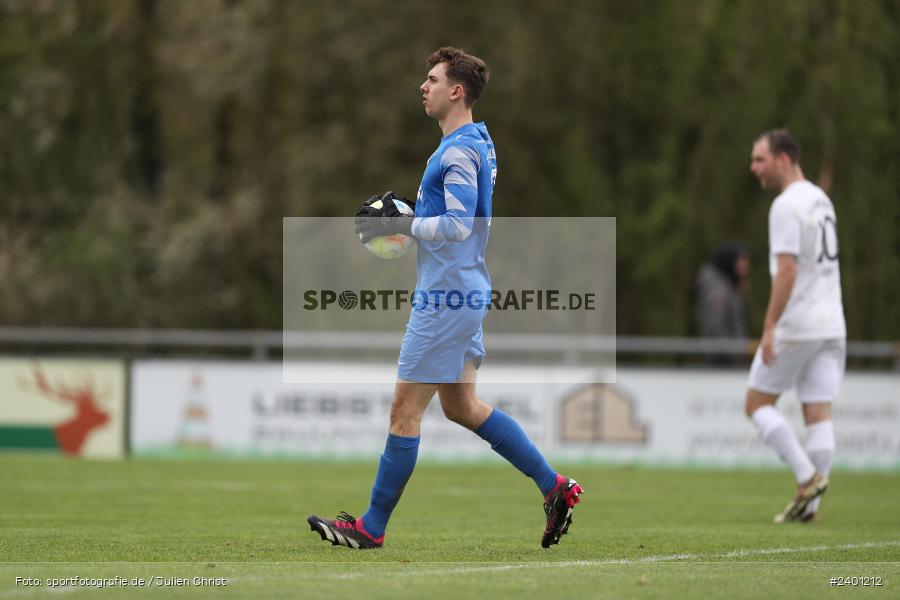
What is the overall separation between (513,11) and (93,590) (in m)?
24.1

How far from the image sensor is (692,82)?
1030 inches

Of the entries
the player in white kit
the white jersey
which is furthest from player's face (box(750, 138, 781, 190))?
the white jersey

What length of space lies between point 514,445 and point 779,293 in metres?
2.93

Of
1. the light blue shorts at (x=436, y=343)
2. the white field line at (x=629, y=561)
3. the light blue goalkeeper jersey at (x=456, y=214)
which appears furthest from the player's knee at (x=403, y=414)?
the white field line at (x=629, y=561)

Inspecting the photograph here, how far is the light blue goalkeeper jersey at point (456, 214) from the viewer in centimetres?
741

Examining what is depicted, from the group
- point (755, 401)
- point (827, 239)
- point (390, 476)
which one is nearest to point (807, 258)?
point (827, 239)

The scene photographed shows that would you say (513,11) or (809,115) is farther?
(513,11)

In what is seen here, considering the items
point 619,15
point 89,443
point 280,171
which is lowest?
point 89,443

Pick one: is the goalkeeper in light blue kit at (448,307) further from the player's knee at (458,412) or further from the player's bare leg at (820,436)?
the player's bare leg at (820,436)

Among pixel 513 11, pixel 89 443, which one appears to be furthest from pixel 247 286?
pixel 89 443

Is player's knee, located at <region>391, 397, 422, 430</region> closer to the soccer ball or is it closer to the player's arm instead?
the soccer ball

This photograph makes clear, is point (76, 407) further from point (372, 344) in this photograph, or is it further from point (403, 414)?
point (403, 414)

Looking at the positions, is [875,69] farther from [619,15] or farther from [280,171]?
[280,171]

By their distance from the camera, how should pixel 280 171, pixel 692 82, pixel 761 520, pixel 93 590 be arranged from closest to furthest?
pixel 93 590 < pixel 761 520 < pixel 692 82 < pixel 280 171
